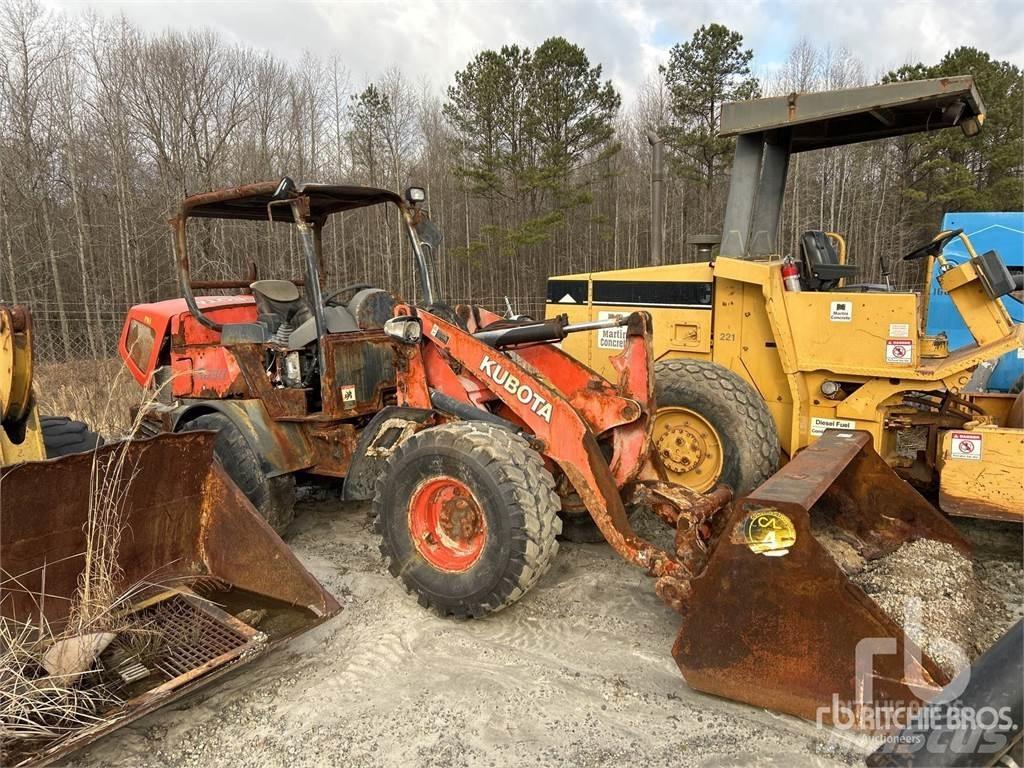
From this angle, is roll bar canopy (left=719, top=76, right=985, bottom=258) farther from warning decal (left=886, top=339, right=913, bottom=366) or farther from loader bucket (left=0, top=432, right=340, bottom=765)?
loader bucket (left=0, top=432, right=340, bottom=765)

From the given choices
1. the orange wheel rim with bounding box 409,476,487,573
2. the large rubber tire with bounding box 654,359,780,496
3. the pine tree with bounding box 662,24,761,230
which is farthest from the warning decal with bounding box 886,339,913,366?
the pine tree with bounding box 662,24,761,230

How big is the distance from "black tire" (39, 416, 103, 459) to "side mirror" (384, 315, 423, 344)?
1963 millimetres

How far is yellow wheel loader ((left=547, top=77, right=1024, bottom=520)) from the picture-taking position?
4332 mm

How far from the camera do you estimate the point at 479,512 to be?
345 cm

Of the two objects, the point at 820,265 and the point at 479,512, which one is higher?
the point at 820,265

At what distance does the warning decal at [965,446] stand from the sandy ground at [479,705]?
0.75m

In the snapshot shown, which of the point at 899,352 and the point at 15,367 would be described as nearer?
the point at 15,367

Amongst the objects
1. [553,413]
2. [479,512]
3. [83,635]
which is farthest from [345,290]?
[83,635]

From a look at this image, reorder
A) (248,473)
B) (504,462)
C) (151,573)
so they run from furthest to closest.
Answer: (248,473) → (151,573) → (504,462)

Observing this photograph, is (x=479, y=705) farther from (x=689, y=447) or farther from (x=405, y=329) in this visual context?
(x=689, y=447)

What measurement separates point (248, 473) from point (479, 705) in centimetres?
230

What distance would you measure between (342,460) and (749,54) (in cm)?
2375

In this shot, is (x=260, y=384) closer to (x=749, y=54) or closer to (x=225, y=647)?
(x=225, y=647)

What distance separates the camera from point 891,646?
7.90 ft
